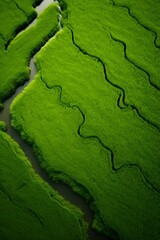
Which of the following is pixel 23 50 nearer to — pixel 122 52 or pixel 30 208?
pixel 122 52

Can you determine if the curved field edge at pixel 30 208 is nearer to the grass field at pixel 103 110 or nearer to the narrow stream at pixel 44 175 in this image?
the narrow stream at pixel 44 175

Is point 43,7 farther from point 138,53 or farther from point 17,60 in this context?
point 138,53

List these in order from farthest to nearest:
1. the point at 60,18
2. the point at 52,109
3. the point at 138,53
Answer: the point at 60,18 < the point at 138,53 < the point at 52,109

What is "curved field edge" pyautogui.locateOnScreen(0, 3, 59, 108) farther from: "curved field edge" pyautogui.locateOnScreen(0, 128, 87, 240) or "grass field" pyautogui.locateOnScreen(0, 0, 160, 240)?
"curved field edge" pyautogui.locateOnScreen(0, 128, 87, 240)

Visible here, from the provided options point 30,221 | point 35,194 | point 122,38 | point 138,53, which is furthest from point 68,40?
point 30,221

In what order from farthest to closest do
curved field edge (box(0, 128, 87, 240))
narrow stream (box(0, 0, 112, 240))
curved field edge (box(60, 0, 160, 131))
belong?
curved field edge (box(60, 0, 160, 131)) → narrow stream (box(0, 0, 112, 240)) → curved field edge (box(0, 128, 87, 240))

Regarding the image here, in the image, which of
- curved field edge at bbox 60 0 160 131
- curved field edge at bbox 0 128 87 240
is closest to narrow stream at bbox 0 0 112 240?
Answer: curved field edge at bbox 0 128 87 240
